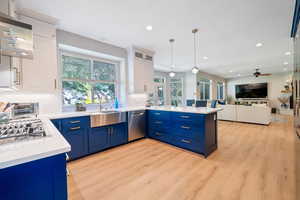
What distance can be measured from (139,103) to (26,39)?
10.4 feet

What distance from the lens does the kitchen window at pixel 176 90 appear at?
26.9ft

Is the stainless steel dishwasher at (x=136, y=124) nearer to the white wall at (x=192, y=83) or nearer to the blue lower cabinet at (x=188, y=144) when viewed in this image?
the blue lower cabinet at (x=188, y=144)

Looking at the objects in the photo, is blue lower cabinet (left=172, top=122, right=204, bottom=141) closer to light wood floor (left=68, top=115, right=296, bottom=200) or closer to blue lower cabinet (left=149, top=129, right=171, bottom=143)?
blue lower cabinet (left=149, top=129, right=171, bottom=143)

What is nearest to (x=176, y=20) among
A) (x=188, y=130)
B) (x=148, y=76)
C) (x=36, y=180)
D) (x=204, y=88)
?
(x=148, y=76)

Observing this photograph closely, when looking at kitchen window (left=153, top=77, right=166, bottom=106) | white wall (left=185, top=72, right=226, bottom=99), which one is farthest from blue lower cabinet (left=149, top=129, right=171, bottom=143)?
white wall (left=185, top=72, right=226, bottom=99)

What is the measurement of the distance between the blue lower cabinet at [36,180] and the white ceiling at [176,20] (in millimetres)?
2343

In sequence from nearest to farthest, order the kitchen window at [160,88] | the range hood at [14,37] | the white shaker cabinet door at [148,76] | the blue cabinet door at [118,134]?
the range hood at [14,37] → the blue cabinet door at [118,134] → the white shaker cabinet door at [148,76] → the kitchen window at [160,88]

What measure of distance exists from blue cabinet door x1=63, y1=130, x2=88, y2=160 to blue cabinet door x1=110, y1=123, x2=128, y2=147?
22.7 inches

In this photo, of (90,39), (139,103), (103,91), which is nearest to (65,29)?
(90,39)

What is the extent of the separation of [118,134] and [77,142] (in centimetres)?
88

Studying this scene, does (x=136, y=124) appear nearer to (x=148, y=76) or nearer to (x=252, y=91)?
(x=148, y=76)

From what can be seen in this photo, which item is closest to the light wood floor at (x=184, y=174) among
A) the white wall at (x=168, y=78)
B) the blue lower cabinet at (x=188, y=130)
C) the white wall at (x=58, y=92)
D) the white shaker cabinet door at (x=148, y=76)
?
the blue lower cabinet at (x=188, y=130)

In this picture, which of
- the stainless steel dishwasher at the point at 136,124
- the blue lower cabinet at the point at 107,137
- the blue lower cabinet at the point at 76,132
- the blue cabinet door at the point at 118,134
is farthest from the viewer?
the stainless steel dishwasher at the point at 136,124

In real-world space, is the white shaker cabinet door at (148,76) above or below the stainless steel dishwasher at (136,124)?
above
